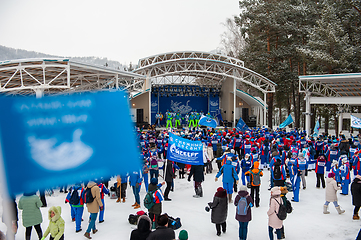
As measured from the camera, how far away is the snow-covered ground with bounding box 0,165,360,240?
646 cm

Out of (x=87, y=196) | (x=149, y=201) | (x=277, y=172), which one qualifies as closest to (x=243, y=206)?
(x=149, y=201)

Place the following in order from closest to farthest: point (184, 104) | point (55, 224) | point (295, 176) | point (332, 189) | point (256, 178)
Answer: point (55, 224), point (332, 189), point (256, 178), point (295, 176), point (184, 104)

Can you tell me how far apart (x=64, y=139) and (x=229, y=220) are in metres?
5.33

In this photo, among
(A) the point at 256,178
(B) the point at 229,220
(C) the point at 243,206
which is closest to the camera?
(C) the point at 243,206

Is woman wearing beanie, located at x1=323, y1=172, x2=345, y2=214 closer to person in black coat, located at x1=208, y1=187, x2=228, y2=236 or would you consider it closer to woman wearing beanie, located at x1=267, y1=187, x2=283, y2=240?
woman wearing beanie, located at x1=267, y1=187, x2=283, y2=240

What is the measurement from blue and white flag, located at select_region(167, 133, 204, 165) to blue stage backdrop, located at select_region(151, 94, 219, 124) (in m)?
23.5

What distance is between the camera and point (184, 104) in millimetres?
32688

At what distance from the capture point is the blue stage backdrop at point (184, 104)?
32000 millimetres

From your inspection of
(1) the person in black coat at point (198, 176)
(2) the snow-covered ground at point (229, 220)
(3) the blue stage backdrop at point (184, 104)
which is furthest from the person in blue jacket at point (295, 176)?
(3) the blue stage backdrop at point (184, 104)

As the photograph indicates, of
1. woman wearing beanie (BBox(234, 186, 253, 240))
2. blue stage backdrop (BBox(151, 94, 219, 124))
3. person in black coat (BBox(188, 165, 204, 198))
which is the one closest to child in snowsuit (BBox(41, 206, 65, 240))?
woman wearing beanie (BBox(234, 186, 253, 240))

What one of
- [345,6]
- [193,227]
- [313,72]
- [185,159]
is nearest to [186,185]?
[185,159]

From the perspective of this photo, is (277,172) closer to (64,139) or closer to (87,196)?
(87,196)

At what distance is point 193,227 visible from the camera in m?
6.88

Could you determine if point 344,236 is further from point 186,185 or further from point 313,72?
point 313,72
